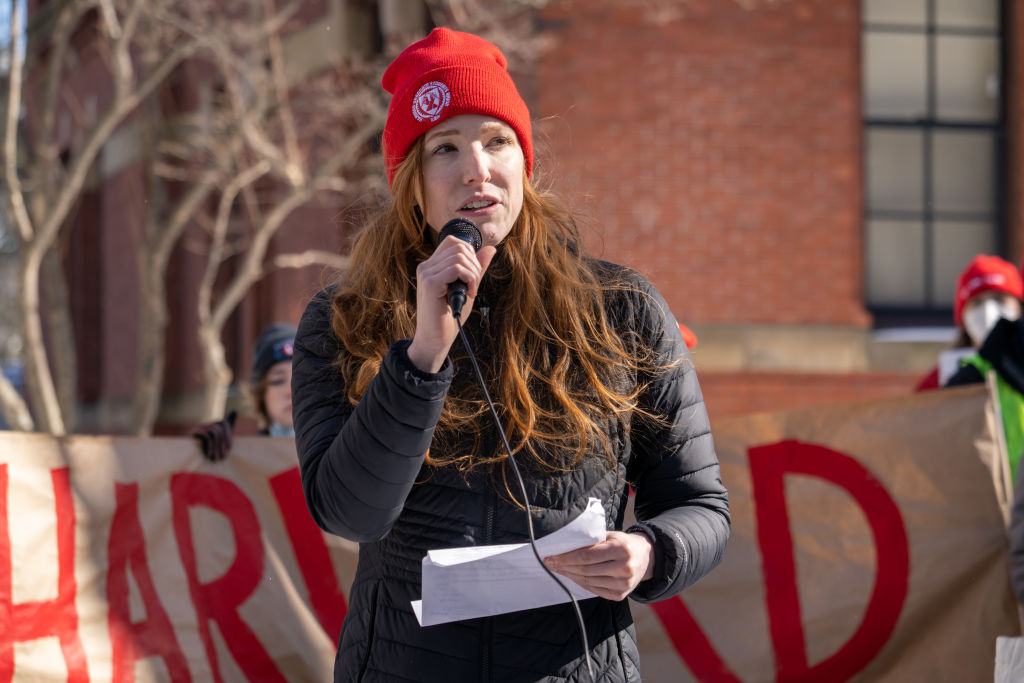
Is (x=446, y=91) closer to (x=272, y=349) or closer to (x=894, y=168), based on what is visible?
(x=272, y=349)

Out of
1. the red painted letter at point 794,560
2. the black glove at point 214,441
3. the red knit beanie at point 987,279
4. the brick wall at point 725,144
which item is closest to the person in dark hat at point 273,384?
the black glove at point 214,441

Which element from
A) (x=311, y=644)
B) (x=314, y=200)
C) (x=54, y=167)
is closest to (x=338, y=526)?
(x=311, y=644)

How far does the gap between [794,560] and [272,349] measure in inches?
95.5

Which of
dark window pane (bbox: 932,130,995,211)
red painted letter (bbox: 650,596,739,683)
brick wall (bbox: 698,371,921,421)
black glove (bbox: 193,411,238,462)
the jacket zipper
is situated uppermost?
dark window pane (bbox: 932,130,995,211)

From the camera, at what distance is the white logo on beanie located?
2.14 m

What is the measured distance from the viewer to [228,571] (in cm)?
469

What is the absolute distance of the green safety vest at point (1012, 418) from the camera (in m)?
4.45

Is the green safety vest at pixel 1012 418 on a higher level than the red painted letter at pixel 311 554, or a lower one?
higher

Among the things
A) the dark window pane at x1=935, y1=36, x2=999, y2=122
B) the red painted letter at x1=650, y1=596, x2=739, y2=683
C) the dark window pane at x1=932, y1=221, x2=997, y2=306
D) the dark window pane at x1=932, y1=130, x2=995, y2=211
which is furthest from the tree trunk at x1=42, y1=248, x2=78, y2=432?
the dark window pane at x1=935, y1=36, x2=999, y2=122

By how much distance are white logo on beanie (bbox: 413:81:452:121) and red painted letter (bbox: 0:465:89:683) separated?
305 cm

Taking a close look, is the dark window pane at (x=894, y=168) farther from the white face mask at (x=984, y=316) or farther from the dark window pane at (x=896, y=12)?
the white face mask at (x=984, y=316)

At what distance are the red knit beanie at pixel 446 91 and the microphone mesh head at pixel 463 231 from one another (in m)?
0.29

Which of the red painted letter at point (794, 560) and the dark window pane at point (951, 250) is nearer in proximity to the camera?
the red painted letter at point (794, 560)

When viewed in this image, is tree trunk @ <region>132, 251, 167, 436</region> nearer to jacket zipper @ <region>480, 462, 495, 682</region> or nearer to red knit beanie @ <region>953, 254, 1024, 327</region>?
red knit beanie @ <region>953, 254, 1024, 327</region>
